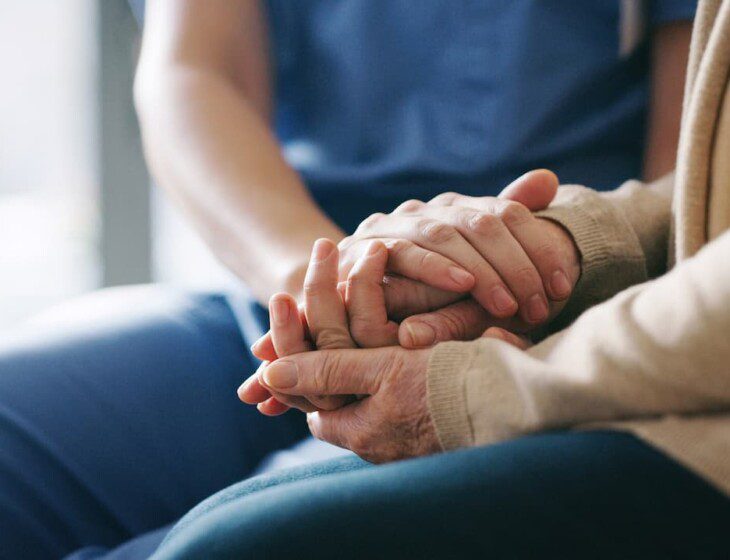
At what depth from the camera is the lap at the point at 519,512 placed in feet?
1.15

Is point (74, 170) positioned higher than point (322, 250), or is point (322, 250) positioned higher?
point (322, 250)

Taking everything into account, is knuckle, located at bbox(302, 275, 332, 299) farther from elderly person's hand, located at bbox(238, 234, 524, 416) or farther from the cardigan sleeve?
the cardigan sleeve

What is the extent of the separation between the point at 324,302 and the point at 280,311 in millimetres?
35

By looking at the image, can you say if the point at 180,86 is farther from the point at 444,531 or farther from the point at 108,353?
the point at 444,531

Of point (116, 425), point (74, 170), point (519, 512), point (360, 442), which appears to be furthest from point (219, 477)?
point (74, 170)

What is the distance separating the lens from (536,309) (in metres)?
0.61

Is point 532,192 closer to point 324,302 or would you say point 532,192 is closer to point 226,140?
point 324,302

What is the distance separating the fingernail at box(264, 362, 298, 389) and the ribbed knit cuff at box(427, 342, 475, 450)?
0.43ft

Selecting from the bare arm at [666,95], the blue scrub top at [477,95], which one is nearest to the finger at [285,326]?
the blue scrub top at [477,95]

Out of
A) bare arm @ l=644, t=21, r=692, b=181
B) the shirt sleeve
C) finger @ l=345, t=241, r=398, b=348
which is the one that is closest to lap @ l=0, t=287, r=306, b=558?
finger @ l=345, t=241, r=398, b=348

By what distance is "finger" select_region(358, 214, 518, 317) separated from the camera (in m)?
0.60

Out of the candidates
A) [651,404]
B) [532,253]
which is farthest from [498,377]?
[532,253]

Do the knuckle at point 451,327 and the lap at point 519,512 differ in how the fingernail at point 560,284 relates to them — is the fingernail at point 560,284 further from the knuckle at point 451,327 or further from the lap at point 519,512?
the lap at point 519,512

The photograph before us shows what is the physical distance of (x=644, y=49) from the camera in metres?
1.00
